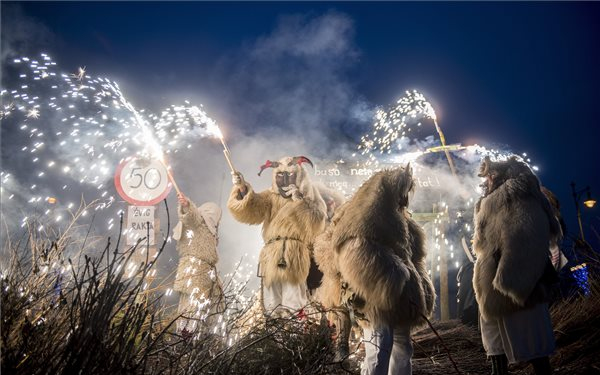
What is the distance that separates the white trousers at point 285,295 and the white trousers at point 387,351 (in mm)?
1607

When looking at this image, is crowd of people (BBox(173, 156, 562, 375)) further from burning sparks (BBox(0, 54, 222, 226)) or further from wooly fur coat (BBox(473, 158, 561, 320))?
burning sparks (BBox(0, 54, 222, 226))

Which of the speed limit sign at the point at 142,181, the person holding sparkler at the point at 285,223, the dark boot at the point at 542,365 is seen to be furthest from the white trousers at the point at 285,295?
the speed limit sign at the point at 142,181

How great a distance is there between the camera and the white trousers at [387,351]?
2.45 meters

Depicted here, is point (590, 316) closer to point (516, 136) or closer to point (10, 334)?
point (10, 334)

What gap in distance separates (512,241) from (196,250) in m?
4.74

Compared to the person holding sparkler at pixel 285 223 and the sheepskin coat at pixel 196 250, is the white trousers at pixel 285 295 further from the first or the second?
the sheepskin coat at pixel 196 250

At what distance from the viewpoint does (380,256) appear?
262 centimetres

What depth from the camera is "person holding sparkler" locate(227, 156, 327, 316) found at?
4.24 meters

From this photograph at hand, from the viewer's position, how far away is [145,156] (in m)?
8.05

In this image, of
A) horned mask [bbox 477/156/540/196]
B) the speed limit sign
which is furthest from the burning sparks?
horned mask [bbox 477/156/540/196]

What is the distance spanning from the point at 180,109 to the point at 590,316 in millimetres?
6834

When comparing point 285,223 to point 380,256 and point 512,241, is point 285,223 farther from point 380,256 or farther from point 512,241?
point 512,241

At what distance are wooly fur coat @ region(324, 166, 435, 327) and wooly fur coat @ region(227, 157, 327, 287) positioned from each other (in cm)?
110

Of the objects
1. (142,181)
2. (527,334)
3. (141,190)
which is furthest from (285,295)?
(142,181)
